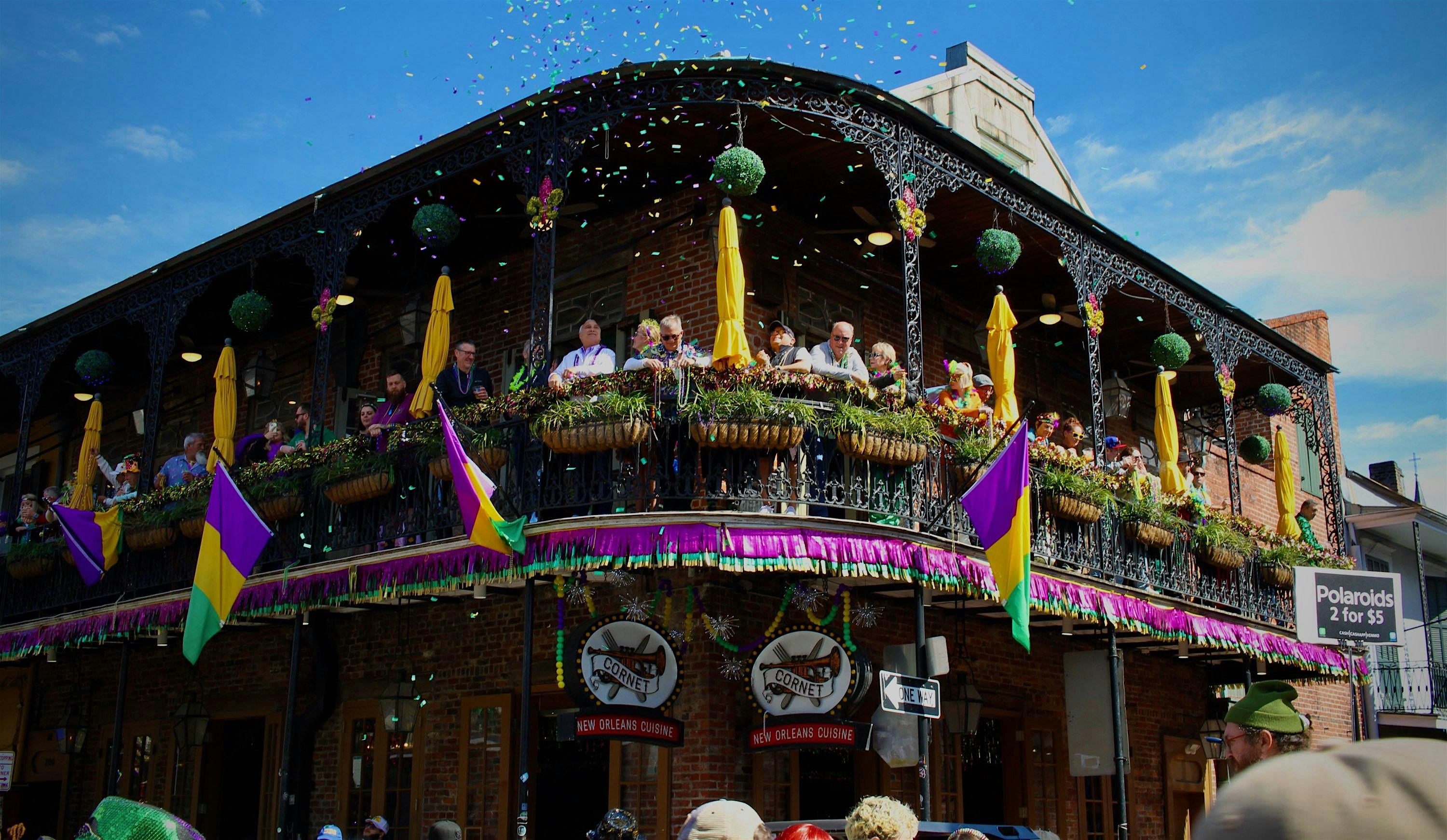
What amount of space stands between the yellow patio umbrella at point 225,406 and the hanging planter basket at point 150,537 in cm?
73

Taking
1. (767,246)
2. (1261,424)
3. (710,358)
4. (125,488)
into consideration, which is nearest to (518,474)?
(710,358)

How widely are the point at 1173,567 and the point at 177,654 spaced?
1156cm

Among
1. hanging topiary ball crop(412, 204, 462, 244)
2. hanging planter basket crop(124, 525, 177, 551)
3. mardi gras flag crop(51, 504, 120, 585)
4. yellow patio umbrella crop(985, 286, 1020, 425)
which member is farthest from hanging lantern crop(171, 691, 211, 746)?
yellow patio umbrella crop(985, 286, 1020, 425)

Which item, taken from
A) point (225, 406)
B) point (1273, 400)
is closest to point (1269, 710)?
point (225, 406)

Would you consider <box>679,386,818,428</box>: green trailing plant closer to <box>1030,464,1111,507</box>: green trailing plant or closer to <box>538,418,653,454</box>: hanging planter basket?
<box>538,418,653,454</box>: hanging planter basket

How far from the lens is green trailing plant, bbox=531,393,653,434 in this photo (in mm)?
9672

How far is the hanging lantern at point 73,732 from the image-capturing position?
16.6 m

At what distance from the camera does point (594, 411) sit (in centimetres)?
980

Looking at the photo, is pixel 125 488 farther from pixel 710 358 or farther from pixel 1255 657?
pixel 1255 657

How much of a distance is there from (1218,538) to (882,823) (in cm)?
1014

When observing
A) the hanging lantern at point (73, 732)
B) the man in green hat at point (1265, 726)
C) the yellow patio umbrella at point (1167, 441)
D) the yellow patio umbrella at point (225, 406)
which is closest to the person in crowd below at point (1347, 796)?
the man in green hat at point (1265, 726)

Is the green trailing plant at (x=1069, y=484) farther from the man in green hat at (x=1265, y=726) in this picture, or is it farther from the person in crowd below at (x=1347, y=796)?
the person in crowd below at (x=1347, y=796)

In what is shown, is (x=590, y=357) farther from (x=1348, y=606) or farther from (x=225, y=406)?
(x=1348, y=606)

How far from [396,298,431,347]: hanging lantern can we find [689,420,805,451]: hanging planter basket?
5.92 meters
